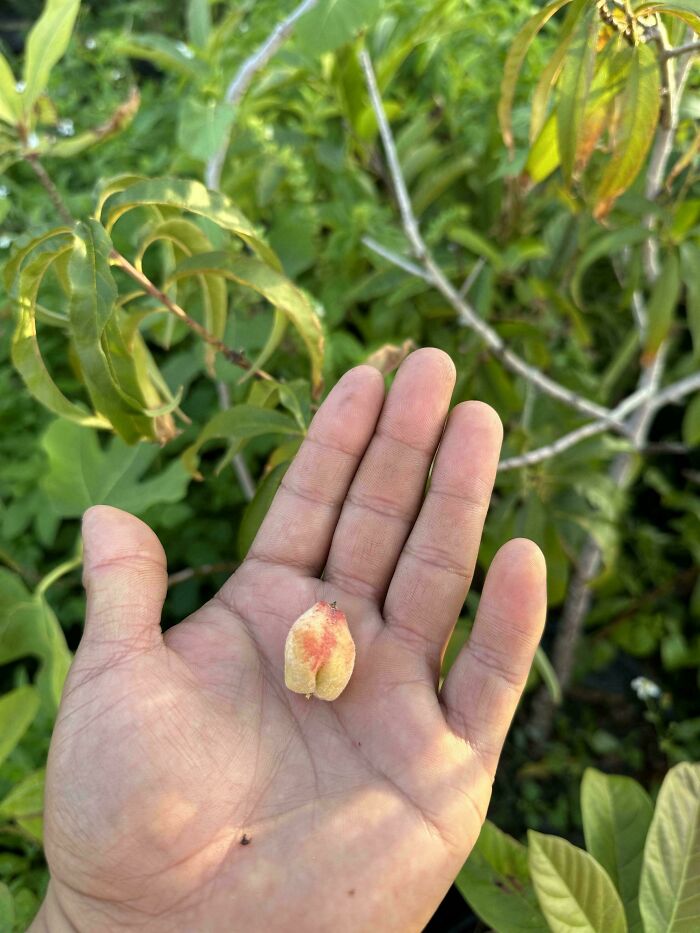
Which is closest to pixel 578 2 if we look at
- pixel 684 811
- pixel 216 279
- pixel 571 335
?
pixel 216 279

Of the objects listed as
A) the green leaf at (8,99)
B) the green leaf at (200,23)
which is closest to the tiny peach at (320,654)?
the green leaf at (8,99)

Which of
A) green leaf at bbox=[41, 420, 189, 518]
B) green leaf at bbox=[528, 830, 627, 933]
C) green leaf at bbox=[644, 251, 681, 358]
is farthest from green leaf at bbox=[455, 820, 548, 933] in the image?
green leaf at bbox=[644, 251, 681, 358]

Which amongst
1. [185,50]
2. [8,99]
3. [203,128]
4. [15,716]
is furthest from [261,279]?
[185,50]

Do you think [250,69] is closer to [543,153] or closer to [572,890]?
[543,153]

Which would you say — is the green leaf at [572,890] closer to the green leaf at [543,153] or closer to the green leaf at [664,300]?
the green leaf at [664,300]

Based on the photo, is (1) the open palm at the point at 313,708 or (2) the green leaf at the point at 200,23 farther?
(2) the green leaf at the point at 200,23

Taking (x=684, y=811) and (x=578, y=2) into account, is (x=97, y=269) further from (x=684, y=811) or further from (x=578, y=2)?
(x=684, y=811)
